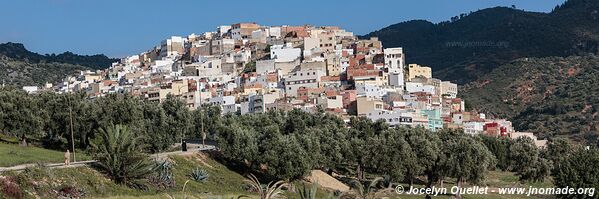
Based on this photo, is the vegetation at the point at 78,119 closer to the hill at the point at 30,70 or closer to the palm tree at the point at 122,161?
the palm tree at the point at 122,161

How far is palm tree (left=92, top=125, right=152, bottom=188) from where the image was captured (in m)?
34.2

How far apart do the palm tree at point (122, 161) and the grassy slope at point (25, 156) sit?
160 inches

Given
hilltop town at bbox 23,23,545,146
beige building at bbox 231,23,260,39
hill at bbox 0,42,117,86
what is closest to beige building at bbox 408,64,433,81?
hilltop town at bbox 23,23,545,146

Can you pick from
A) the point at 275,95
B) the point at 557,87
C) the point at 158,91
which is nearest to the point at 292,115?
the point at 275,95

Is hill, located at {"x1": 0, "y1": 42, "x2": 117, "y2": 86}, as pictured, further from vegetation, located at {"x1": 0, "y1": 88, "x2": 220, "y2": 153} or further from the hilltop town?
vegetation, located at {"x1": 0, "y1": 88, "x2": 220, "y2": 153}

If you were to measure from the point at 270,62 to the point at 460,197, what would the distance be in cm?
7747

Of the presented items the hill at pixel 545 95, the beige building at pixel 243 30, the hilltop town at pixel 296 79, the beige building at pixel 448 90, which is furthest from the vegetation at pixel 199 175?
the beige building at pixel 243 30

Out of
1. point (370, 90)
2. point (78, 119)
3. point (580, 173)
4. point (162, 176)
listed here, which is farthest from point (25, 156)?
point (370, 90)

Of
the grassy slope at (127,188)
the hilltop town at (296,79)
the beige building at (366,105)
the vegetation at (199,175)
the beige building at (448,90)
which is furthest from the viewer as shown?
the beige building at (448,90)

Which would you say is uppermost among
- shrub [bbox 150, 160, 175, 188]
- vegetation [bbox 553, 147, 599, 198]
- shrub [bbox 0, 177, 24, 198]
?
shrub [bbox 0, 177, 24, 198]

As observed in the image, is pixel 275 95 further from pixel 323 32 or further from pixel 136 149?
pixel 136 149

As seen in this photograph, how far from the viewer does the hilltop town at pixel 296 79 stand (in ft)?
318

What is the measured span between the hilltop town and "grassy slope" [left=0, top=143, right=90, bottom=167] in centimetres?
4462

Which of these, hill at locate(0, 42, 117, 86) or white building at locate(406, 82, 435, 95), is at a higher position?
hill at locate(0, 42, 117, 86)
